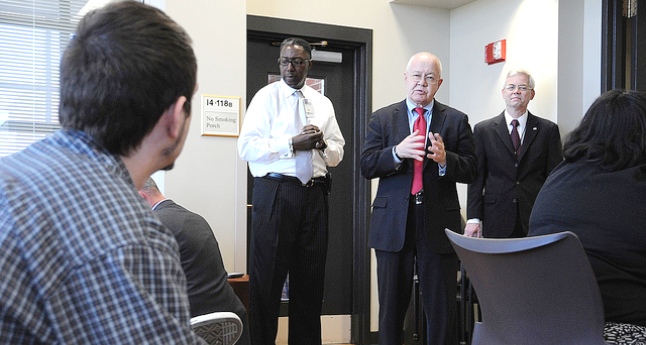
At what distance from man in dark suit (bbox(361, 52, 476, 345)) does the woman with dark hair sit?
3.89 feet

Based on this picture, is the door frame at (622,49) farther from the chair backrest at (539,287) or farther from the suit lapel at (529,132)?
the chair backrest at (539,287)

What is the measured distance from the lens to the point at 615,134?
6.98 feet

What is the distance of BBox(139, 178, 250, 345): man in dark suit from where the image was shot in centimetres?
233

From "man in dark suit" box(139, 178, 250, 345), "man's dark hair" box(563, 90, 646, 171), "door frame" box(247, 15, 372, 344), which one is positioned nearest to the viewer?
"man's dark hair" box(563, 90, 646, 171)

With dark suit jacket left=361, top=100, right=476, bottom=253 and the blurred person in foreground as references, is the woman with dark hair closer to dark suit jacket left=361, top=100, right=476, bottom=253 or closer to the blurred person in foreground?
dark suit jacket left=361, top=100, right=476, bottom=253

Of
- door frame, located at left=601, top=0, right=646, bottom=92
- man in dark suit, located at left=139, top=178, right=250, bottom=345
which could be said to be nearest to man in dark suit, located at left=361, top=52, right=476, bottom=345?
man in dark suit, located at left=139, top=178, right=250, bottom=345

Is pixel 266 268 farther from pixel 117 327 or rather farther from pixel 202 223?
pixel 117 327

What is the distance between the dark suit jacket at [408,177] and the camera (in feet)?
11.2

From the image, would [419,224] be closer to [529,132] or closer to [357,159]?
[529,132]

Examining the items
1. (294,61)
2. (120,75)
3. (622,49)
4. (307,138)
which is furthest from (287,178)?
(120,75)

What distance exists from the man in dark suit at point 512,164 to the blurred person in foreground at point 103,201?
336 centimetres

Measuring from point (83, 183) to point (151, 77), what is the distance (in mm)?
177

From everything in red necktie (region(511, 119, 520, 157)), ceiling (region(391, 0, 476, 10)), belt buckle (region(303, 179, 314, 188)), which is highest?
ceiling (region(391, 0, 476, 10))

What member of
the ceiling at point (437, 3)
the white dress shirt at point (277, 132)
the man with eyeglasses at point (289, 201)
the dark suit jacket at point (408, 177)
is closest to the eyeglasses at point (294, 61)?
the man with eyeglasses at point (289, 201)
